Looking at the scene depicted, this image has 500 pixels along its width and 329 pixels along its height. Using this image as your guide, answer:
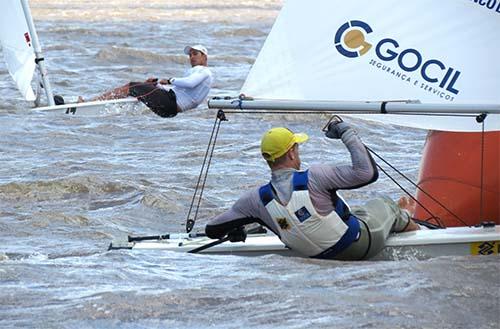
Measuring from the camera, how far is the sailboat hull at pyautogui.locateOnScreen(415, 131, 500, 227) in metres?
6.89

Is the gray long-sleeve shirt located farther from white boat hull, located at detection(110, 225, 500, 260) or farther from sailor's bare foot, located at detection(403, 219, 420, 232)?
sailor's bare foot, located at detection(403, 219, 420, 232)

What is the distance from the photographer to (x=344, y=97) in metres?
6.62

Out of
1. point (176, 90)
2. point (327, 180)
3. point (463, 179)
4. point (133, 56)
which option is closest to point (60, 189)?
point (176, 90)

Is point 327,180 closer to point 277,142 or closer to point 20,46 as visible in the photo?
point 277,142

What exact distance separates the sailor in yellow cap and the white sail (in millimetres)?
449

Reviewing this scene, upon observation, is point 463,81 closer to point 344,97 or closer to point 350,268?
point 344,97

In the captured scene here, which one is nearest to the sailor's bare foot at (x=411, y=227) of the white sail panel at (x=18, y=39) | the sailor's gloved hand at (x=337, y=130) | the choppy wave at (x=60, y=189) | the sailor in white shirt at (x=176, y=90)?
the sailor's gloved hand at (x=337, y=130)

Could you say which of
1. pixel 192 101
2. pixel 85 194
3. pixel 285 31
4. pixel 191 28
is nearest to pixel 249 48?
pixel 191 28

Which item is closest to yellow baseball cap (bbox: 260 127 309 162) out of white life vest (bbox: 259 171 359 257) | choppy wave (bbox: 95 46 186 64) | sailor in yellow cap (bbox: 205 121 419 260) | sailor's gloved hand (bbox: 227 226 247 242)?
sailor in yellow cap (bbox: 205 121 419 260)

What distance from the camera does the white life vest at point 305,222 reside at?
6.14m

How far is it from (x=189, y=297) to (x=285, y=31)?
5.39ft

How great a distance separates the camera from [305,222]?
20.3 ft

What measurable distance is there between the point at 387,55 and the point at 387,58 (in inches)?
0.6

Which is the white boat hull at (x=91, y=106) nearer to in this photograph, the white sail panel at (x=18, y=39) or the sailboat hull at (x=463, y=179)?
the white sail panel at (x=18, y=39)
